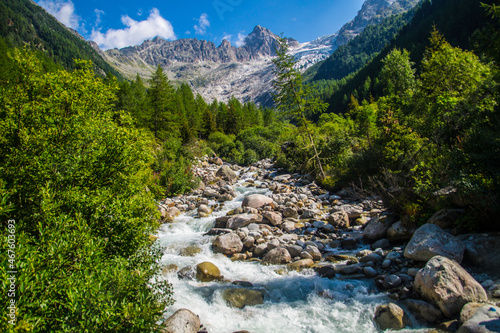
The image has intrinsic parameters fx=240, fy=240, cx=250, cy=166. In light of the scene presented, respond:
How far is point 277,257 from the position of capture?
29.2 feet

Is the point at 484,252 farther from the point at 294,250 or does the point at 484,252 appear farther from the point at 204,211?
the point at 204,211

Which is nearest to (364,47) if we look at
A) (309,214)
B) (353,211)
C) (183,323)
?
(353,211)

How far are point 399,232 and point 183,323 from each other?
7815mm

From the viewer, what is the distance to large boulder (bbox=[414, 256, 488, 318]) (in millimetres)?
4980

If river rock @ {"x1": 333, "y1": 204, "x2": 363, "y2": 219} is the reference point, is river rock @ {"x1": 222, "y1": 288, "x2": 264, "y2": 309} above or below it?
below

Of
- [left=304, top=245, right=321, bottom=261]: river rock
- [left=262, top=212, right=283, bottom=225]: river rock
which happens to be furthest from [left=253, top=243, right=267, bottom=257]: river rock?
[left=262, top=212, right=283, bottom=225]: river rock

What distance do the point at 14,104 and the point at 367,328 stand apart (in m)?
9.03

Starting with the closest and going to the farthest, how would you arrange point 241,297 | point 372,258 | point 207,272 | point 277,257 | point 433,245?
1. point 433,245
2. point 241,297
3. point 372,258
4. point 207,272
5. point 277,257

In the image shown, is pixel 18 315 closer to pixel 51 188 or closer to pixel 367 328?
pixel 51 188

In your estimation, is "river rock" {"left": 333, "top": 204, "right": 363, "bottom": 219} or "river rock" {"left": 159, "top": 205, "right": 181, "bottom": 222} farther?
"river rock" {"left": 159, "top": 205, "right": 181, "bottom": 222}

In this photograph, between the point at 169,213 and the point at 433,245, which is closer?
the point at 433,245

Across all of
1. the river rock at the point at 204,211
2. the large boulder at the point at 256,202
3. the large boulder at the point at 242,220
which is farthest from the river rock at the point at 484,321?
the river rock at the point at 204,211

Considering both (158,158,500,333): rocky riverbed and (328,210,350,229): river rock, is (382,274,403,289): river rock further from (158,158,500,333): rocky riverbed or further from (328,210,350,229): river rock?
(328,210,350,229): river rock

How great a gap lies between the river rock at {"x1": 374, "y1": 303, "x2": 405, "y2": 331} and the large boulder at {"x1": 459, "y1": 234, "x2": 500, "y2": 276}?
2.73 m
